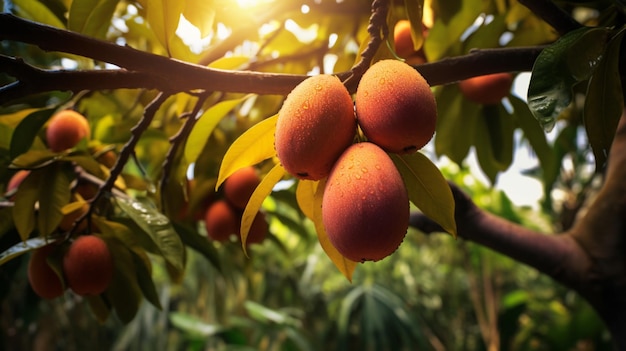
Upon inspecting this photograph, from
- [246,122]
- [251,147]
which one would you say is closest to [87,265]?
[251,147]

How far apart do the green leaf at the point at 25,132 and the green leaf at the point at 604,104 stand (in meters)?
0.49

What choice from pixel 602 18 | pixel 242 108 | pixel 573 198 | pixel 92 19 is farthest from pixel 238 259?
pixel 573 198

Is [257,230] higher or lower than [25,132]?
lower

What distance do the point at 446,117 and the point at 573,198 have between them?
51.4 inches

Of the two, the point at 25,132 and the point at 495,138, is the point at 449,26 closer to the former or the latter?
the point at 495,138

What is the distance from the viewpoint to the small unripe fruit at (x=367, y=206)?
0.27m

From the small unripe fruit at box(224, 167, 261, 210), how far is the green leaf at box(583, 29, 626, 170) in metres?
0.41

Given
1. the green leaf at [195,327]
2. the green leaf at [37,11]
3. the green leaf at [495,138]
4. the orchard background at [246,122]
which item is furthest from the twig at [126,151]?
the green leaf at [195,327]

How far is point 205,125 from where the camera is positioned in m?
0.51

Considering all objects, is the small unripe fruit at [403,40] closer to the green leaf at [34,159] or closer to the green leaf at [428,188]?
the green leaf at [428,188]

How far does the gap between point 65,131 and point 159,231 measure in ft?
0.71

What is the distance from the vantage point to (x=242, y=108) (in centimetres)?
86

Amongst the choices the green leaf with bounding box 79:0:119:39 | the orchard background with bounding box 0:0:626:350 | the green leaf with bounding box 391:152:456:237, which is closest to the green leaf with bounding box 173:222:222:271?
the orchard background with bounding box 0:0:626:350

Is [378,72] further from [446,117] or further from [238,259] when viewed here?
[238,259]
